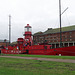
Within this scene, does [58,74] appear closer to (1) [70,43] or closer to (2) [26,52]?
(2) [26,52]

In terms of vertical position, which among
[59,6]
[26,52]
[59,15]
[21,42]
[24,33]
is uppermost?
[59,6]

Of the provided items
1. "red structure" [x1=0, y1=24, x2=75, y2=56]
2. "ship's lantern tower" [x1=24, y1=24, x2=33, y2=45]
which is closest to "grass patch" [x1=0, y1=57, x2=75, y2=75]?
"red structure" [x1=0, y1=24, x2=75, y2=56]

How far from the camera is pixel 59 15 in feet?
97.8

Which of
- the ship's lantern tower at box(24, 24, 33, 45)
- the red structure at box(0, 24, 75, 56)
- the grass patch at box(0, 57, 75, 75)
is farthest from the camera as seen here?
the ship's lantern tower at box(24, 24, 33, 45)

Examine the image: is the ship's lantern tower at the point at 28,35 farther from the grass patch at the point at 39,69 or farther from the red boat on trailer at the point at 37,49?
the grass patch at the point at 39,69

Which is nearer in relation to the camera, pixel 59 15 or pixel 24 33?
pixel 59 15

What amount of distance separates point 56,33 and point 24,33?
32.9 metres

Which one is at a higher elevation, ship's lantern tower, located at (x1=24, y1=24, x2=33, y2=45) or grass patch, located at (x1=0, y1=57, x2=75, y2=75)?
ship's lantern tower, located at (x1=24, y1=24, x2=33, y2=45)

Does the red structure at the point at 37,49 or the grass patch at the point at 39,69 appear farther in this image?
the red structure at the point at 37,49

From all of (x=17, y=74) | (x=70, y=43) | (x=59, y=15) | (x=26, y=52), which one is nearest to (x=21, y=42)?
(x=26, y=52)

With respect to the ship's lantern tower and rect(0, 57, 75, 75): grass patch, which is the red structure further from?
rect(0, 57, 75, 75): grass patch

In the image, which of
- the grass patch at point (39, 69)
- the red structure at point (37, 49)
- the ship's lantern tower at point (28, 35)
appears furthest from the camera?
the ship's lantern tower at point (28, 35)

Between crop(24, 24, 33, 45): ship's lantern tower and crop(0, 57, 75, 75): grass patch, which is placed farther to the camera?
crop(24, 24, 33, 45): ship's lantern tower

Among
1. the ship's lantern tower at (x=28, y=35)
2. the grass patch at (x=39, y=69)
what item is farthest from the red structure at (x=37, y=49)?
the grass patch at (x=39, y=69)
